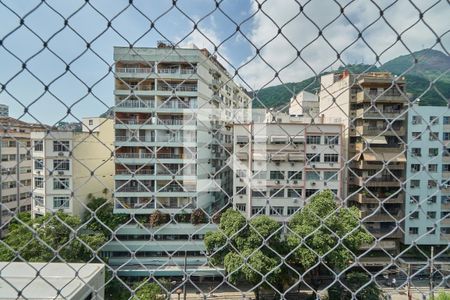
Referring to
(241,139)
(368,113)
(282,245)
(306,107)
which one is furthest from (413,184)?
(306,107)

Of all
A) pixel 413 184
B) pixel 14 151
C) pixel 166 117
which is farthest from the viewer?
pixel 413 184

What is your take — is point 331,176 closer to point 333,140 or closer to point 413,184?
point 333,140

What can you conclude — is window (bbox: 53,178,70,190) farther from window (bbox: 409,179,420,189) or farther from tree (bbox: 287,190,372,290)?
window (bbox: 409,179,420,189)

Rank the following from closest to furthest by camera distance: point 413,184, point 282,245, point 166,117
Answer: point 166,117, point 282,245, point 413,184

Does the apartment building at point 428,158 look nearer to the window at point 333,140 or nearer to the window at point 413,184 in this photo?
the window at point 413,184

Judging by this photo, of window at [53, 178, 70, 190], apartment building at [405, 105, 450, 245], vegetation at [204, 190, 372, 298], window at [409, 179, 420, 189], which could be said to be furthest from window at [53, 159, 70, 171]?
window at [409, 179, 420, 189]

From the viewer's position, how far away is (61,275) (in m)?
0.87

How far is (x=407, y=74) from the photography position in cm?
87

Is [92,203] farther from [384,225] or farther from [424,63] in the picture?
[384,225]

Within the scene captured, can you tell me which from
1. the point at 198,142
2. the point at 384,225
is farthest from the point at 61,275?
the point at 384,225

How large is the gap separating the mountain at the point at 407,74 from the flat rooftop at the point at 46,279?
66 centimetres

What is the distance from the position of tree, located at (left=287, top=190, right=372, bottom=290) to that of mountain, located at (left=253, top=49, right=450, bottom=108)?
0.34 m

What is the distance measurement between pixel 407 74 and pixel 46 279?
1110mm

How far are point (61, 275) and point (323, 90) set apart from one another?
0.89 meters
